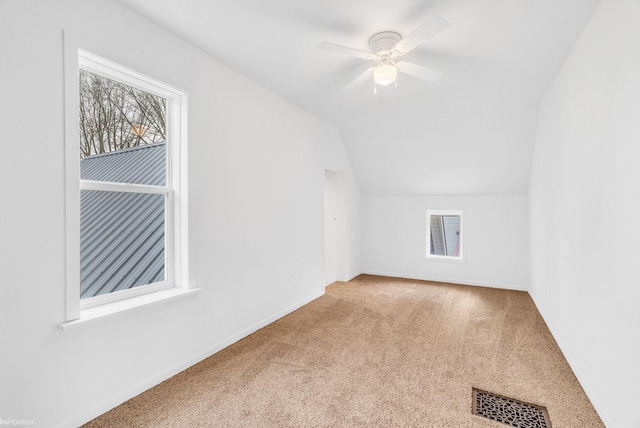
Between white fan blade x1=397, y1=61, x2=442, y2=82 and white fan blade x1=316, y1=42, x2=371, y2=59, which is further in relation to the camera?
white fan blade x1=397, y1=61, x2=442, y2=82

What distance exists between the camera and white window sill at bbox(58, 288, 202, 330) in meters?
1.68

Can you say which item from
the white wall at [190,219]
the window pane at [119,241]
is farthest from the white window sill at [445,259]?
the window pane at [119,241]

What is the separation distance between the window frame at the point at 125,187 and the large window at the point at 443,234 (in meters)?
4.18

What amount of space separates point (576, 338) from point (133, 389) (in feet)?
10.1

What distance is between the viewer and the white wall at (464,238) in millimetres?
4664

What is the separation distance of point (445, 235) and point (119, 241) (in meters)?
4.81

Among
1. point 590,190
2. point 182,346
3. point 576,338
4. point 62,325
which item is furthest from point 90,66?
point 576,338

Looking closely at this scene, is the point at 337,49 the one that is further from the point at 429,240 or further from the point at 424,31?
the point at 429,240

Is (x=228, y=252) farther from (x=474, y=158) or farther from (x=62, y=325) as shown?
(x=474, y=158)

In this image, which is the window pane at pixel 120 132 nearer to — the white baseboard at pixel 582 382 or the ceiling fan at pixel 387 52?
the ceiling fan at pixel 387 52

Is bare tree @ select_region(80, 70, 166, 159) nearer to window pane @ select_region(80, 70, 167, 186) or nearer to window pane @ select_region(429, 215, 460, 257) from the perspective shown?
window pane @ select_region(80, 70, 167, 186)

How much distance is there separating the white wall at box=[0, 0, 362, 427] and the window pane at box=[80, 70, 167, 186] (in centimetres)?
22

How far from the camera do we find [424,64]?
2588 millimetres

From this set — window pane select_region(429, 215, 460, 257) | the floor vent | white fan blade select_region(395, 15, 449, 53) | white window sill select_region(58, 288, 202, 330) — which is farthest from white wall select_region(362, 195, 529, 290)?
white window sill select_region(58, 288, 202, 330)
